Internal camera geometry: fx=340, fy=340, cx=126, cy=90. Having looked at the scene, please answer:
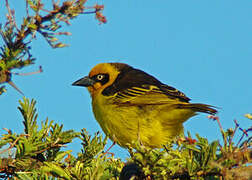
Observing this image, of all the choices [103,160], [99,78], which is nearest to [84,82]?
[99,78]

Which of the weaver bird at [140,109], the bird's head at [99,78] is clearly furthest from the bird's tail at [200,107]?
the bird's head at [99,78]

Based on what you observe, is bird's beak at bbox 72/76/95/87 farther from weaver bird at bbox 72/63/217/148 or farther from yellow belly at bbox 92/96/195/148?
yellow belly at bbox 92/96/195/148

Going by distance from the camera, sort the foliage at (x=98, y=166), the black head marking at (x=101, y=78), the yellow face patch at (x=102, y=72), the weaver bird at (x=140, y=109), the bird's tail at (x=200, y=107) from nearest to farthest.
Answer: the foliage at (x=98, y=166) < the bird's tail at (x=200, y=107) < the weaver bird at (x=140, y=109) < the yellow face patch at (x=102, y=72) < the black head marking at (x=101, y=78)

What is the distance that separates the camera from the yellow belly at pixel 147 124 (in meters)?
5.05

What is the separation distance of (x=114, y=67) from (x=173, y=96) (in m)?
1.85

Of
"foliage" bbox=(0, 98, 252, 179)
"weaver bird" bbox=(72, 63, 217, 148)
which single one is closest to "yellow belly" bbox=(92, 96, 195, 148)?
"weaver bird" bbox=(72, 63, 217, 148)

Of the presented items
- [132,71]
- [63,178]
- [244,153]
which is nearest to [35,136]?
[63,178]

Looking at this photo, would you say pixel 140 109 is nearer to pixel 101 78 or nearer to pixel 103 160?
pixel 101 78

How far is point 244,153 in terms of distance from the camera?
1961 mm

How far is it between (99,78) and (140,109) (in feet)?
5.17

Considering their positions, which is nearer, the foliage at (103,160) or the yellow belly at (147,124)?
the foliage at (103,160)

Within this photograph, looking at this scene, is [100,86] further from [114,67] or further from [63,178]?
[63,178]

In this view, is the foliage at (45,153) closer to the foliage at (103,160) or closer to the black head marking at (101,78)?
the foliage at (103,160)

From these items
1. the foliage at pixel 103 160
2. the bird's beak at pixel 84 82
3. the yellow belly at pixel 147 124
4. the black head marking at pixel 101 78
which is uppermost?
the black head marking at pixel 101 78
